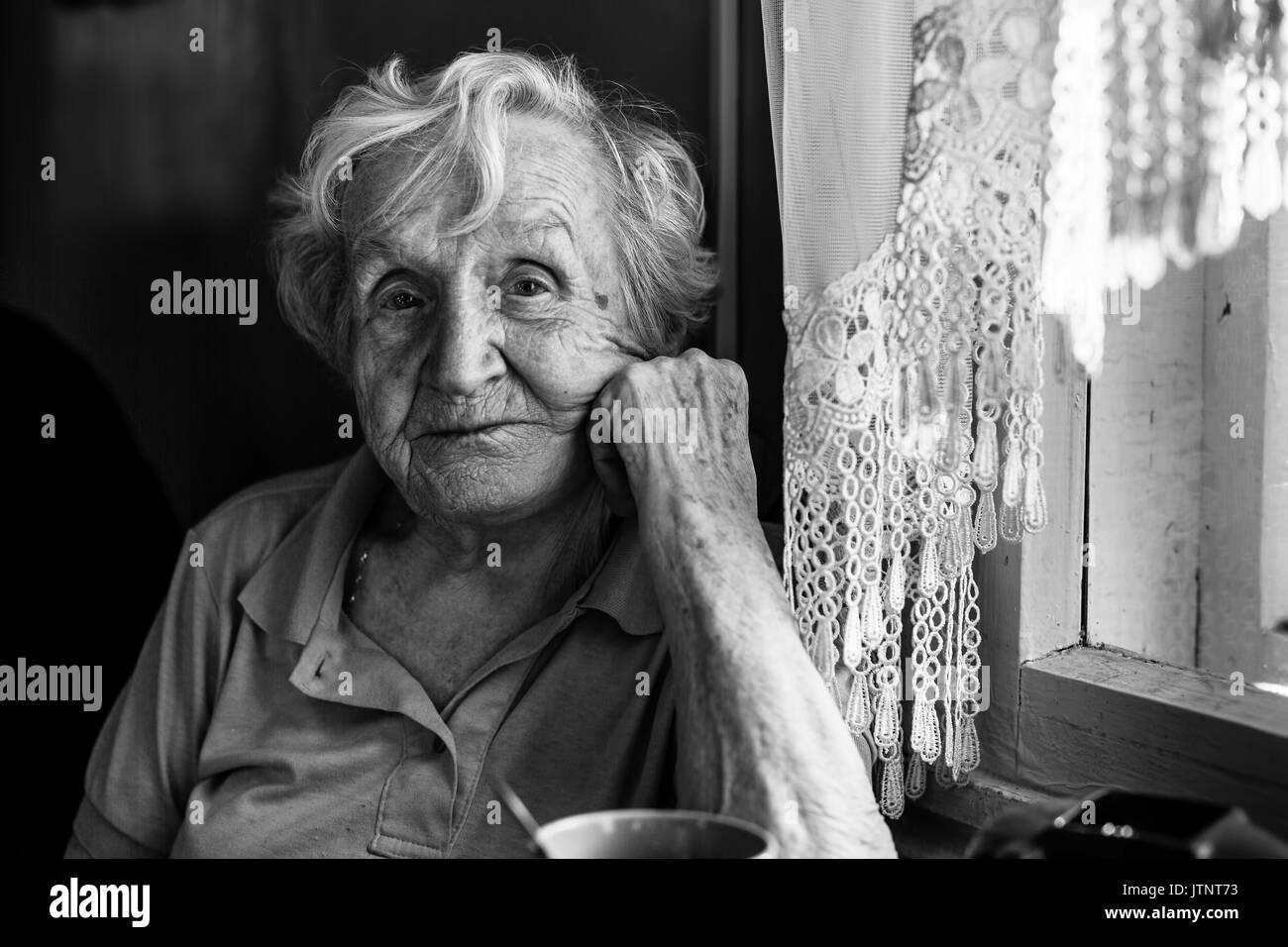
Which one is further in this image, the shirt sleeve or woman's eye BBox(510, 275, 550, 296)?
the shirt sleeve

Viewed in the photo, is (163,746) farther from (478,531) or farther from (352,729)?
(478,531)

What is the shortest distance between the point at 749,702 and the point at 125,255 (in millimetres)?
1376

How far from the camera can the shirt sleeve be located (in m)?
1.46

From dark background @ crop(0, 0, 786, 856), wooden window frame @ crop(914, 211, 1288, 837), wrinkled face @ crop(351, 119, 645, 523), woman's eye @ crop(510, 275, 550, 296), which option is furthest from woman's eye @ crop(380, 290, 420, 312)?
wooden window frame @ crop(914, 211, 1288, 837)

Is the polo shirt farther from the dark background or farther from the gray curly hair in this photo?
the dark background

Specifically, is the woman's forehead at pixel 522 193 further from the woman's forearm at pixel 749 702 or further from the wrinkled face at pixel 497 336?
the woman's forearm at pixel 749 702

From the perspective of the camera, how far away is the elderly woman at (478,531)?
4.13ft

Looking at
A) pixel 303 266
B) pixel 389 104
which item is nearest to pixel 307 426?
pixel 303 266

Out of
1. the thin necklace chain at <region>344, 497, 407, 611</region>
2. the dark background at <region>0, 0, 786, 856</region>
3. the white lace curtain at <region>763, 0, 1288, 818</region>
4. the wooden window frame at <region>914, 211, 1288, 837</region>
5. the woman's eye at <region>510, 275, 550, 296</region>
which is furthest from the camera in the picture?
the dark background at <region>0, 0, 786, 856</region>

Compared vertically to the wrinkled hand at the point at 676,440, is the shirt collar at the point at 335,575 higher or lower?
lower

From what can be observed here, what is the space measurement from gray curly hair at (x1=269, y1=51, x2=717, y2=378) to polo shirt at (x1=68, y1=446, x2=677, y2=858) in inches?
11.6

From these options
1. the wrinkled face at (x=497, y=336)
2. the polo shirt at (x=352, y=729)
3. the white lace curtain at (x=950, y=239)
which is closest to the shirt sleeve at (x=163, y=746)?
the polo shirt at (x=352, y=729)

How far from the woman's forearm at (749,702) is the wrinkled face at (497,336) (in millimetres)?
208

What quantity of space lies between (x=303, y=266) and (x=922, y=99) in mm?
896
